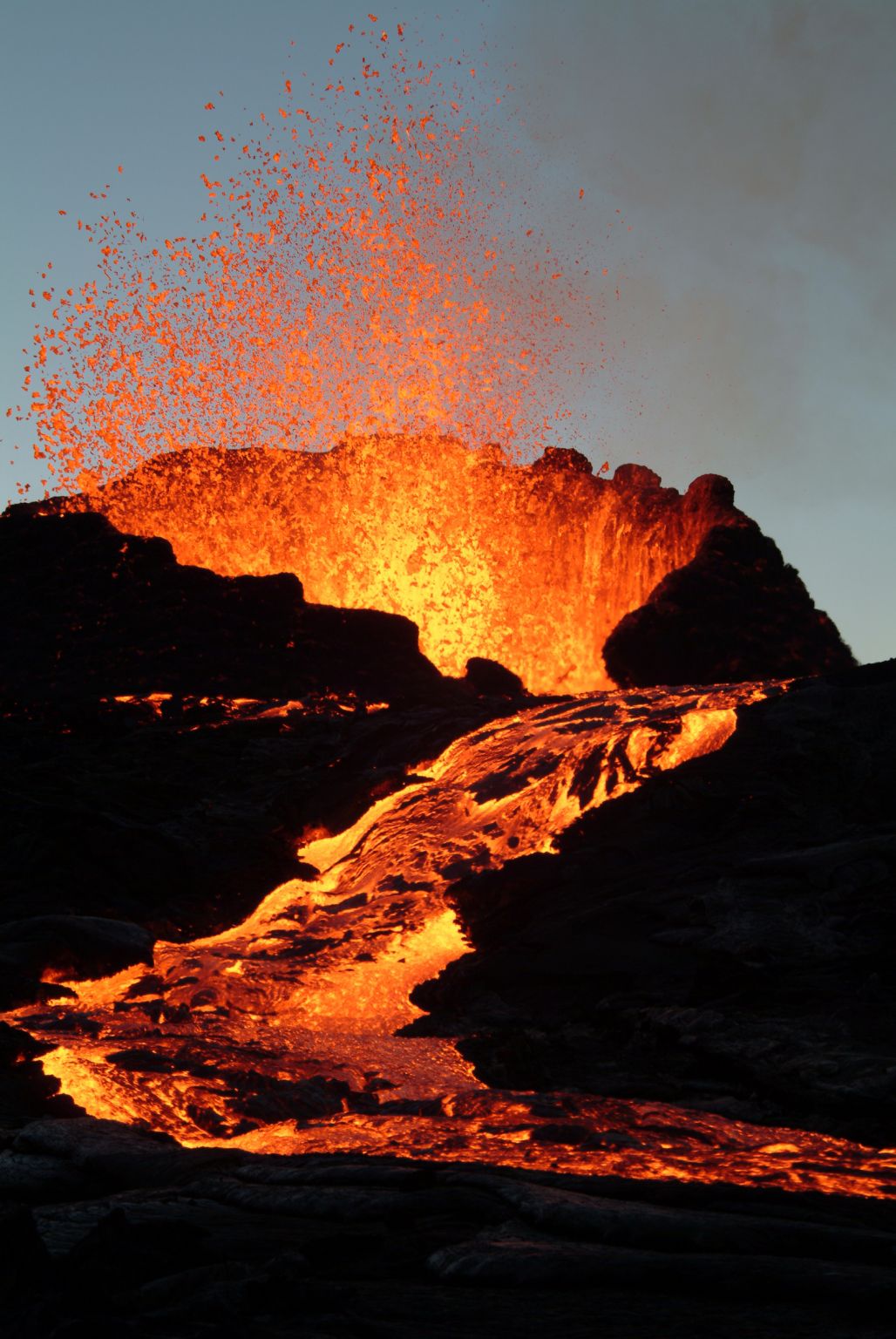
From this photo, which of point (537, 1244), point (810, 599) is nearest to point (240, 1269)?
point (537, 1244)

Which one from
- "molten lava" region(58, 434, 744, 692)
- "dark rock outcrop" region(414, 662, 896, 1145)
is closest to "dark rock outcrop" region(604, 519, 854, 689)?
"molten lava" region(58, 434, 744, 692)

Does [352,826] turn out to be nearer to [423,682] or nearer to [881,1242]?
[423,682]

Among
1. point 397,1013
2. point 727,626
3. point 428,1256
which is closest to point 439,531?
point 727,626

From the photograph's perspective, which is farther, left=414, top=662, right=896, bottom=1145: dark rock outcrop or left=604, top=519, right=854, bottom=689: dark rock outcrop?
left=604, top=519, right=854, bottom=689: dark rock outcrop

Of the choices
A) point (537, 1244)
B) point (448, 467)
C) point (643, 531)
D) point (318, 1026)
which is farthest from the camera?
point (448, 467)

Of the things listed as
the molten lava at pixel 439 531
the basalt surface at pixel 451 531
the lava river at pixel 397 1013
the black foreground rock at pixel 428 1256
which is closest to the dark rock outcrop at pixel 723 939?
the lava river at pixel 397 1013

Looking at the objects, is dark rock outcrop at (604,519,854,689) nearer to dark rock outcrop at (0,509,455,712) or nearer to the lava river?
dark rock outcrop at (0,509,455,712)
